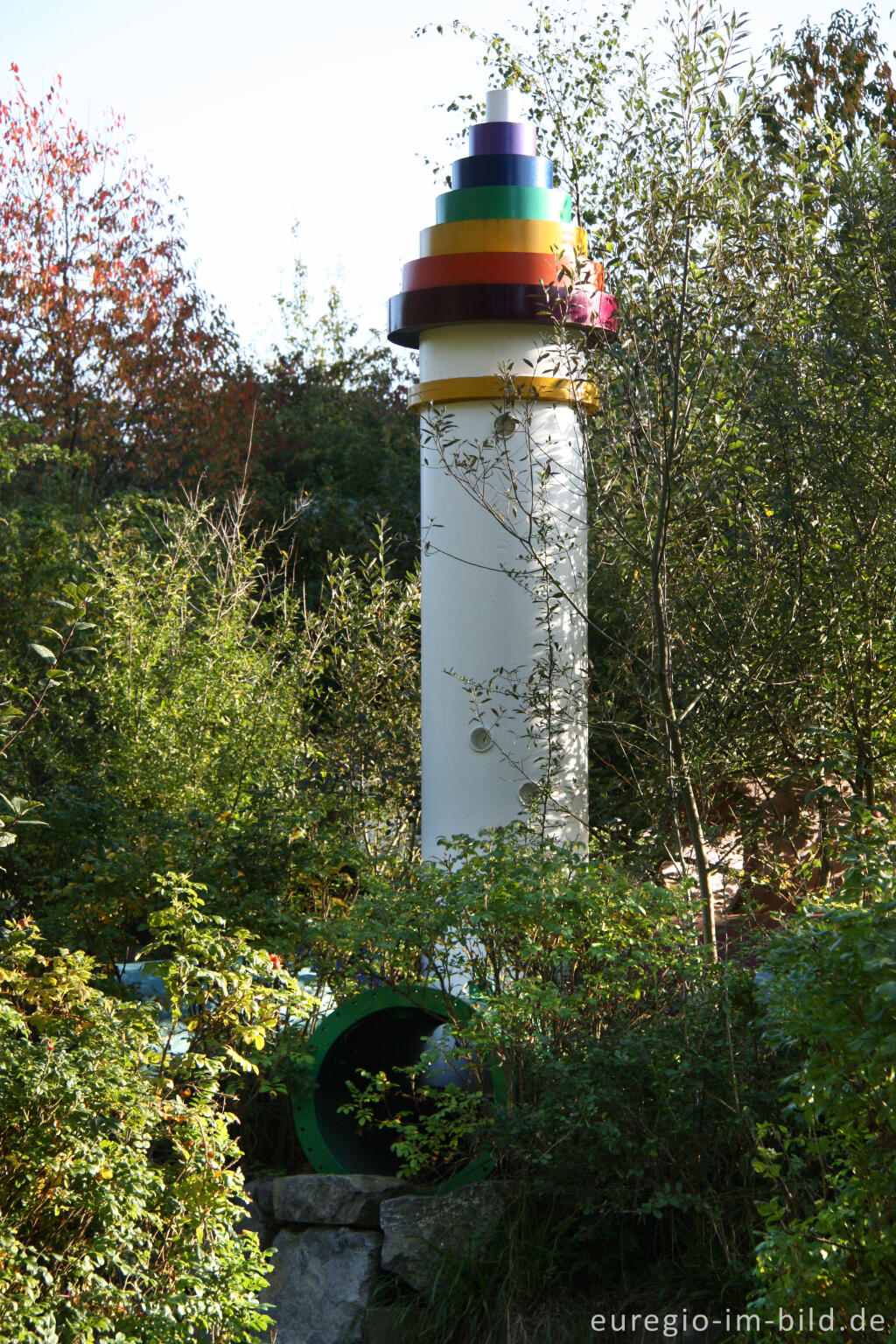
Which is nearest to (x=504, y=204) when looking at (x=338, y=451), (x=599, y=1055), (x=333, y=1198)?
(x=599, y=1055)

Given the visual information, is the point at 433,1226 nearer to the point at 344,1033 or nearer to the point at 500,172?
the point at 344,1033

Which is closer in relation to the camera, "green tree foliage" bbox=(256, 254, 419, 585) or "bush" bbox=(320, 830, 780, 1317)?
"bush" bbox=(320, 830, 780, 1317)

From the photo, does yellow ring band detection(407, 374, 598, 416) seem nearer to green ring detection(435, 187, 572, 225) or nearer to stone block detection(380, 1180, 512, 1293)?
green ring detection(435, 187, 572, 225)

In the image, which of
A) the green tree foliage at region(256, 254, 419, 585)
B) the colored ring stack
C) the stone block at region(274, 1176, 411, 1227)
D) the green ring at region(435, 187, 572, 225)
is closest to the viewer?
the stone block at region(274, 1176, 411, 1227)

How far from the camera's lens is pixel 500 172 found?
571 centimetres

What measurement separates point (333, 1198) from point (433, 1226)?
36cm

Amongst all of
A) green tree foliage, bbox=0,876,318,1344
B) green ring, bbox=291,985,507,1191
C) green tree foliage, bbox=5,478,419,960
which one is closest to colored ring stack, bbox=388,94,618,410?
green tree foliage, bbox=5,478,419,960

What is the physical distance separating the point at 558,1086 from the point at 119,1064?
1.23 metres

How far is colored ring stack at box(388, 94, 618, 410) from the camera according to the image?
549 centimetres

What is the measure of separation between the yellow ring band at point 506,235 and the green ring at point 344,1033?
3067mm

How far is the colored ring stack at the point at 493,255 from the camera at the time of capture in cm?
549

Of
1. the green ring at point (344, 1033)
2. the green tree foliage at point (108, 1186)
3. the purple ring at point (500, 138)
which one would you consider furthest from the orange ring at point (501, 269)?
the green tree foliage at point (108, 1186)

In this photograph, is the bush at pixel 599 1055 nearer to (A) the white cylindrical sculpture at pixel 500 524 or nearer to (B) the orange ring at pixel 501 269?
(A) the white cylindrical sculpture at pixel 500 524

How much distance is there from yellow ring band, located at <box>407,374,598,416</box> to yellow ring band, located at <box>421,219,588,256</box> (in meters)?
0.56
